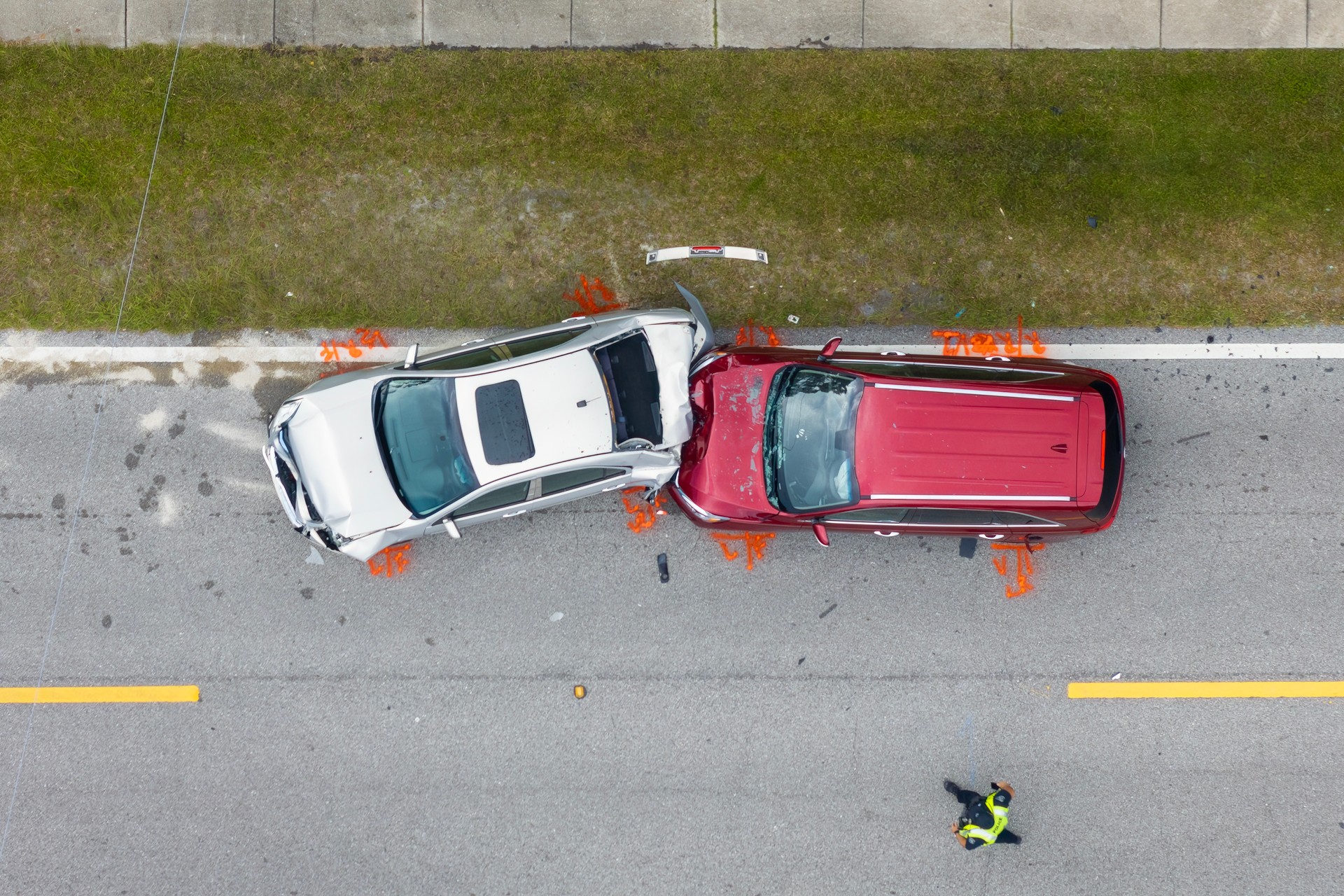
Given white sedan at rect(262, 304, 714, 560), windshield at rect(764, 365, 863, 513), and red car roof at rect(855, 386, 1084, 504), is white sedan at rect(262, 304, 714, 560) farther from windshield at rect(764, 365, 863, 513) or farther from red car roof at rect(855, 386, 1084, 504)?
red car roof at rect(855, 386, 1084, 504)

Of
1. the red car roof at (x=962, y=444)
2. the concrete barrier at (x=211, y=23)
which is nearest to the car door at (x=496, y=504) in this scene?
the red car roof at (x=962, y=444)

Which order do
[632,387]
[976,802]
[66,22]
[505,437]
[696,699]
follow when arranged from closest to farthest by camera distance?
[505,437], [632,387], [976,802], [696,699], [66,22]

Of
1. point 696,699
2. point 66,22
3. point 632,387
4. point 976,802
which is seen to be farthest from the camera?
point 66,22

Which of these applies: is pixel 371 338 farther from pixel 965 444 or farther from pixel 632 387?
pixel 965 444

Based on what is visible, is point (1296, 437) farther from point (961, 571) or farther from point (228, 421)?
point (228, 421)

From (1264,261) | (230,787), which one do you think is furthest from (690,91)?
(230,787)

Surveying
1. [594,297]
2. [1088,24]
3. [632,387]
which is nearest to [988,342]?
[1088,24]
